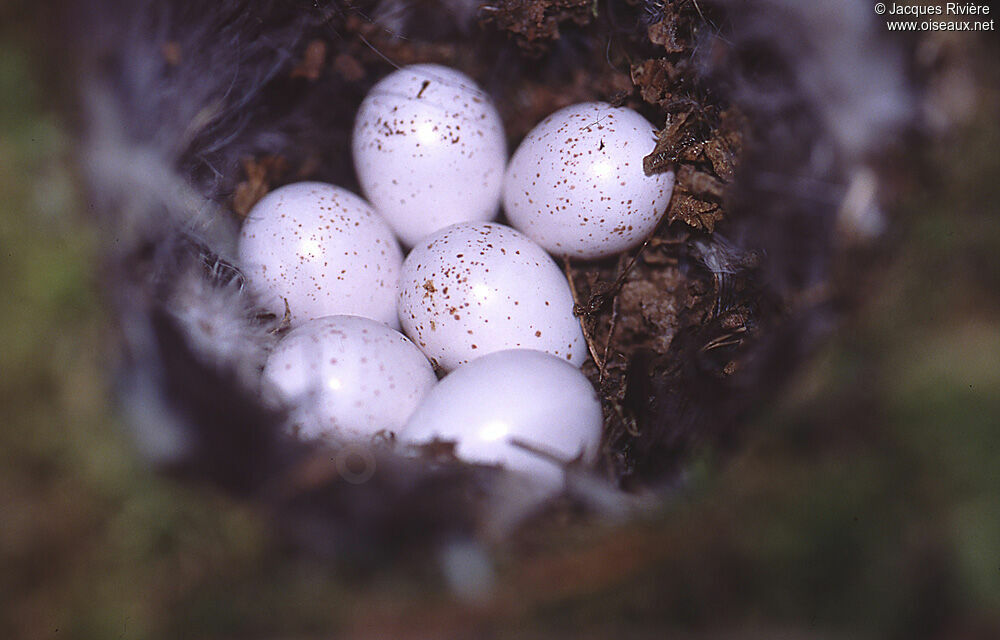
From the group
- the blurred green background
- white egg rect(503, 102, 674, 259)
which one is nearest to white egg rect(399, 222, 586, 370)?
white egg rect(503, 102, 674, 259)

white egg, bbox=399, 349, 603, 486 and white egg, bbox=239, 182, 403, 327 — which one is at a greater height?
white egg, bbox=239, 182, 403, 327

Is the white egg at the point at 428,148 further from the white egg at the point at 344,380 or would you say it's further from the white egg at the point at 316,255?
the white egg at the point at 344,380

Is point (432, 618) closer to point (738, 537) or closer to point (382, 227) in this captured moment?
point (738, 537)

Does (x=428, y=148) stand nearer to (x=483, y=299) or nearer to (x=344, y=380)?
(x=483, y=299)

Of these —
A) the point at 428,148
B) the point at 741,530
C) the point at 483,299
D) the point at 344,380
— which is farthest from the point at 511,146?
the point at 741,530

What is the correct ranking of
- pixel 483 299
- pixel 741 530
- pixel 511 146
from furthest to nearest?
pixel 511 146 → pixel 483 299 → pixel 741 530

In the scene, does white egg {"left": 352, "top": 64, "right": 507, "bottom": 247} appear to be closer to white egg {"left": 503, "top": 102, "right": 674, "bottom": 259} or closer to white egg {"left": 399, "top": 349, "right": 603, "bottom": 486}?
white egg {"left": 503, "top": 102, "right": 674, "bottom": 259}

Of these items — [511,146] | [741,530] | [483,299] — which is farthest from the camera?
[511,146]
